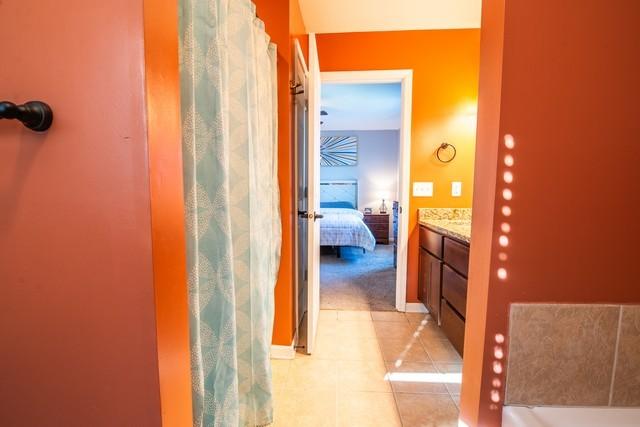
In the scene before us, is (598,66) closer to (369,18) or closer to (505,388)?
(505,388)

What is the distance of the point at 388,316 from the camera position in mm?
2424

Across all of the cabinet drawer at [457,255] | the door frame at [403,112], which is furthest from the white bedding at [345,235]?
the cabinet drawer at [457,255]

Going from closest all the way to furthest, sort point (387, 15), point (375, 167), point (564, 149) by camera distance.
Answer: point (564, 149) → point (387, 15) → point (375, 167)

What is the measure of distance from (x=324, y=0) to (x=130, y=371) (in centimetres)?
230

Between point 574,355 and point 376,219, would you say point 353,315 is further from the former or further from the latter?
point 376,219

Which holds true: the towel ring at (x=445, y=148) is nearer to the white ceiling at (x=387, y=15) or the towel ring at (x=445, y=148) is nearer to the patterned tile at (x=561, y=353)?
the white ceiling at (x=387, y=15)

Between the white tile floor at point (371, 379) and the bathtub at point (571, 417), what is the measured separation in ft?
2.13

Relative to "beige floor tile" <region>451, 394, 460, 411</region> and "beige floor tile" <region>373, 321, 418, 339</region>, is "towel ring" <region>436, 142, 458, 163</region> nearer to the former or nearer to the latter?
"beige floor tile" <region>373, 321, 418, 339</region>

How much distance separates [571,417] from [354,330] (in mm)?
1495

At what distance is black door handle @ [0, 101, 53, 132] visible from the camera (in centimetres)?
43

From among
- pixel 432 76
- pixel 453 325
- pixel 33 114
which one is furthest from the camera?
pixel 432 76

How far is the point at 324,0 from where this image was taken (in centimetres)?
191

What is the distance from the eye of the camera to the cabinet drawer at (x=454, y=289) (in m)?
1.67

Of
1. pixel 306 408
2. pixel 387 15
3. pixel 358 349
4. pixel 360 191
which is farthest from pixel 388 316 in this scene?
pixel 360 191
